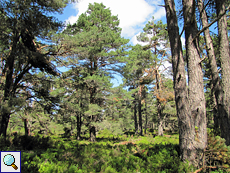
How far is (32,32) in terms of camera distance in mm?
7191

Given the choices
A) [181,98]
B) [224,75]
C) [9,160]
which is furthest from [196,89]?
[9,160]

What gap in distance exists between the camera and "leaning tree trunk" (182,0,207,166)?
147 inches

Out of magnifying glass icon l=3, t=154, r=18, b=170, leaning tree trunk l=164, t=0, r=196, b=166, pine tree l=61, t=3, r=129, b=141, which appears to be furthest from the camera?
pine tree l=61, t=3, r=129, b=141

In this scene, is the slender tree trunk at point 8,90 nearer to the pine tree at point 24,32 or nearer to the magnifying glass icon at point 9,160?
the pine tree at point 24,32

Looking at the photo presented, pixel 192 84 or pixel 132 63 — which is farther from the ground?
pixel 132 63

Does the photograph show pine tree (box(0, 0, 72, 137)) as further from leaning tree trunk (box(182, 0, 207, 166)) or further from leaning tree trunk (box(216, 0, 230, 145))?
leaning tree trunk (box(216, 0, 230, 145))

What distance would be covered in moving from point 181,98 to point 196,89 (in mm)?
504

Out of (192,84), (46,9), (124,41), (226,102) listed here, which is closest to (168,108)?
(124,41)

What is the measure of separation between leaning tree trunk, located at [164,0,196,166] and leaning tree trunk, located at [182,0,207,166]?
18 centimetres

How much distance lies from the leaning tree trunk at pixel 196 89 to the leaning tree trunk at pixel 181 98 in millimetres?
181

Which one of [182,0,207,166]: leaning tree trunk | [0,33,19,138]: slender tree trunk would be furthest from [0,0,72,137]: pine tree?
[182,0,207,166]: leaning tree trunk

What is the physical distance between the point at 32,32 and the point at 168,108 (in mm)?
15206

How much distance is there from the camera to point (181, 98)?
3.94 meters

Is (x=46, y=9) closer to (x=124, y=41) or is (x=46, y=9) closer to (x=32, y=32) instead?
(x=32, y=32)
